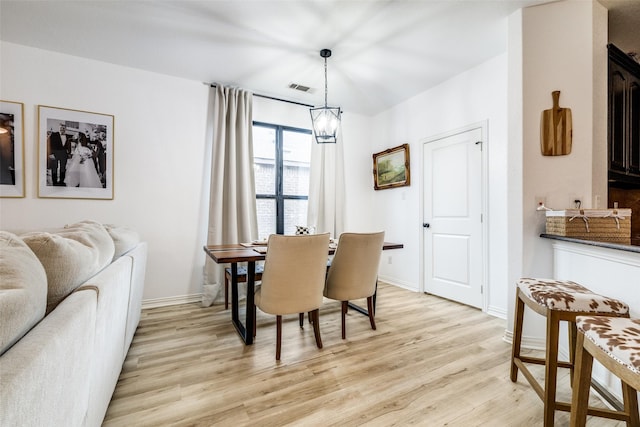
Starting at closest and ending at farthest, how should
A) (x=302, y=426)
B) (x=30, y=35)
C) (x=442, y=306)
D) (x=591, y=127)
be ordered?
(x=302, y=426)
(x=591, y=127)
(x=30, y=35)
(x=442, y=306)

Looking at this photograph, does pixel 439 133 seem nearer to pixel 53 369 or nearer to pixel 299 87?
pixel 299 87

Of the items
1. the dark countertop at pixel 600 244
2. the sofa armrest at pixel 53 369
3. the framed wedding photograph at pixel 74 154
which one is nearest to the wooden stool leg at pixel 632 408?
the dark countertop at pixel 600 244

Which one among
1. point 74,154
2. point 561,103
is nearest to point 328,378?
point 561,103

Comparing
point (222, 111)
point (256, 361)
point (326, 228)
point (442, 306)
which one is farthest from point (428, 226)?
point (222, 111)

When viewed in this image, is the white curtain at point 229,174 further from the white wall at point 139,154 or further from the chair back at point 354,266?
the chair back at point 354,266

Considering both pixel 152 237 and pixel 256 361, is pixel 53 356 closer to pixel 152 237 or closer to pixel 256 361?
pixel 256 361

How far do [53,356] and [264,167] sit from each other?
3308 millimetres

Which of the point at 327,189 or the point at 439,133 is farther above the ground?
the point at 439,133

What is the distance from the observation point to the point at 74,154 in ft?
9.20

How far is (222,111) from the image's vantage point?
330 centimetres

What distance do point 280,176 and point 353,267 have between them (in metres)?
2.05

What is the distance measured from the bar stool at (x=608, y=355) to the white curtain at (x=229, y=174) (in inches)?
117

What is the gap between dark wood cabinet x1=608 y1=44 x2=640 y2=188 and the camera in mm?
2217

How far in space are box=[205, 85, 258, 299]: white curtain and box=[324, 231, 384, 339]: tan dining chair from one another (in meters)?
1.48
